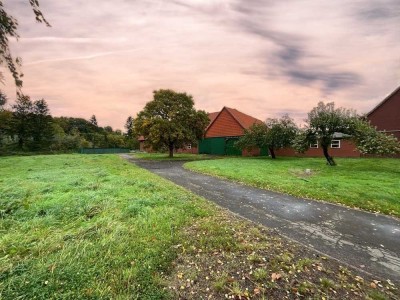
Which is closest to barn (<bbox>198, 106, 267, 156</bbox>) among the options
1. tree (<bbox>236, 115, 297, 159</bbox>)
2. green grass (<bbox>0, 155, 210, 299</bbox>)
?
tree (<bbox>236, 115, 297, 159</bbox>)

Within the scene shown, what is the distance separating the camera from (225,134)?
33.6m

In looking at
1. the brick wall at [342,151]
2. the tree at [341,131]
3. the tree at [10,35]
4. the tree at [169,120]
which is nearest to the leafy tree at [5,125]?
the tree at [169,120]

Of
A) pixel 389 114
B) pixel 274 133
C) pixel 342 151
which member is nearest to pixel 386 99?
pixel 389 114

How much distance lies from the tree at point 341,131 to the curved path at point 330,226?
9.74 meters

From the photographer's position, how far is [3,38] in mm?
5230

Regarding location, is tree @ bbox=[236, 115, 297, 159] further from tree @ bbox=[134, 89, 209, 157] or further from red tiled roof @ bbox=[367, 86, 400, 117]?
red tiled roof @ bbox=[367, 86, 400, 117]

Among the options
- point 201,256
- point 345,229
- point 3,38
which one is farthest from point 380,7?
point 3,38

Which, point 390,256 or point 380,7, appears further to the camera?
point 380,7

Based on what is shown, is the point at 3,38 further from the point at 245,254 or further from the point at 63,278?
the point at 245,254

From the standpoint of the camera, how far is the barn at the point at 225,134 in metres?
31.7

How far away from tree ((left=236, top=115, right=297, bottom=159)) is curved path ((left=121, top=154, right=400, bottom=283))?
1496cm

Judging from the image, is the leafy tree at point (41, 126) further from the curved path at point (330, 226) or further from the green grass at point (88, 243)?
the curved path at point (330, 226)

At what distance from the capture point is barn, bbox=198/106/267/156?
104 ft

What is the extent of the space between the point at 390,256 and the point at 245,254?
2.70 meters
